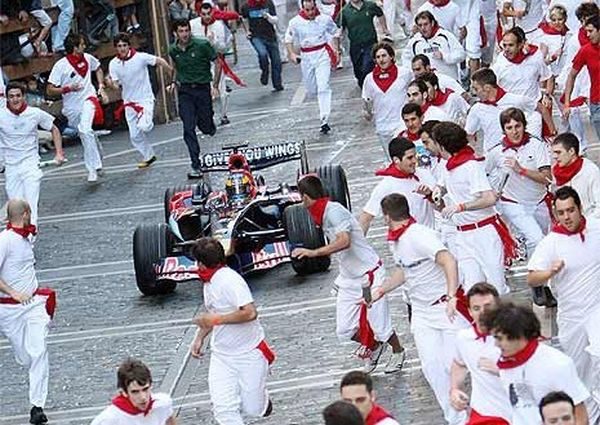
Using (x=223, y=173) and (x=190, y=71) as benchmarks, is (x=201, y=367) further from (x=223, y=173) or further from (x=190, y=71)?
(x=190, y=71)

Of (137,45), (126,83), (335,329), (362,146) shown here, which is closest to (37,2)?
(137,45)

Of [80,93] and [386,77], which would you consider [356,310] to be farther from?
[80,93]

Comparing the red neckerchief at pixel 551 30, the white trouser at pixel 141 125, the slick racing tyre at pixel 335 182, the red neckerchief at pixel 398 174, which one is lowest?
the white trouser at pixel 141 125

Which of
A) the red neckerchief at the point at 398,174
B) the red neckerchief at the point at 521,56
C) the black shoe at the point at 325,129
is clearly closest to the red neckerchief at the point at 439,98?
the red neckerchief at the point at 521,56

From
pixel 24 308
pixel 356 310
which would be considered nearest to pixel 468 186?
pixel 356 310

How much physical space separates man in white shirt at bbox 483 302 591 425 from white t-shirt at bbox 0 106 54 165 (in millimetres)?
11422

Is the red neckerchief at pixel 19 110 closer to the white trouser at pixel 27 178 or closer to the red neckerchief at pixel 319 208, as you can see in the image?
the white trouser at pixel 27 178

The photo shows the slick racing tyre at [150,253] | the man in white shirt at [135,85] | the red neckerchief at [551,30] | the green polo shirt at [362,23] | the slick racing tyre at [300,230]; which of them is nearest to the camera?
the slick racing tyre at [300,230]

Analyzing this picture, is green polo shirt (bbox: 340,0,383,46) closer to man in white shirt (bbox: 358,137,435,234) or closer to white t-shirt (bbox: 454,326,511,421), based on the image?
man in white shirt (bbox: 358,137,435,234)

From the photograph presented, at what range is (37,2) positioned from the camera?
2967 cm

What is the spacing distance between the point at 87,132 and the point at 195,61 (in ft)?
6.26

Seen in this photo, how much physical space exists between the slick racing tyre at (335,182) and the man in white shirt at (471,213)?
4.15 metres

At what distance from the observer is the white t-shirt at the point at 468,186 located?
51.0 ft

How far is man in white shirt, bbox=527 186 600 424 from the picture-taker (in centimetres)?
1316
